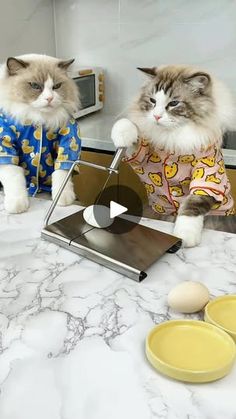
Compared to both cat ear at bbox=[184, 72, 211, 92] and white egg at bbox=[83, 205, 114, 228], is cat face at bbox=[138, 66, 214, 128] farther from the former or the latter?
white egg at bbox=[83, 205, 114, 228]

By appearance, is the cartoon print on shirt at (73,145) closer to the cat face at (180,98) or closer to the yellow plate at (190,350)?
the cat face at (180,98)

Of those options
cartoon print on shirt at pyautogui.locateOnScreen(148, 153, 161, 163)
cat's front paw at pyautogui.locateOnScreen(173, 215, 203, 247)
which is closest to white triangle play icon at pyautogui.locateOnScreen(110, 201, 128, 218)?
cat's front paw at pyautogui.locateOnScreen(173, 215, 203, 247)

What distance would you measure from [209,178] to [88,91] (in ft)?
3.67

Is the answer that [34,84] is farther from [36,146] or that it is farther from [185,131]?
[185,131]

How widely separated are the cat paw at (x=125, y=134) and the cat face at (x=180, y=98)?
59mm

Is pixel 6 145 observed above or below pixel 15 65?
below

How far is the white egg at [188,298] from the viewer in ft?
2.21

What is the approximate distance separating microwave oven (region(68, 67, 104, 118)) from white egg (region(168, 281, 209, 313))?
133cm

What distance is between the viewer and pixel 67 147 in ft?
3.80

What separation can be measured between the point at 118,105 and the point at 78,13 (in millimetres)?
492

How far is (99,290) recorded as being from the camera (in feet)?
2.47

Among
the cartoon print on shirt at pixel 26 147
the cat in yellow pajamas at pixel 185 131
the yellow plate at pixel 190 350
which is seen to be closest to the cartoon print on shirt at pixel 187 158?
the cat in yellow pajamas at pixel 185 131

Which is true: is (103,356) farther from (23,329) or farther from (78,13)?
(78,13)
